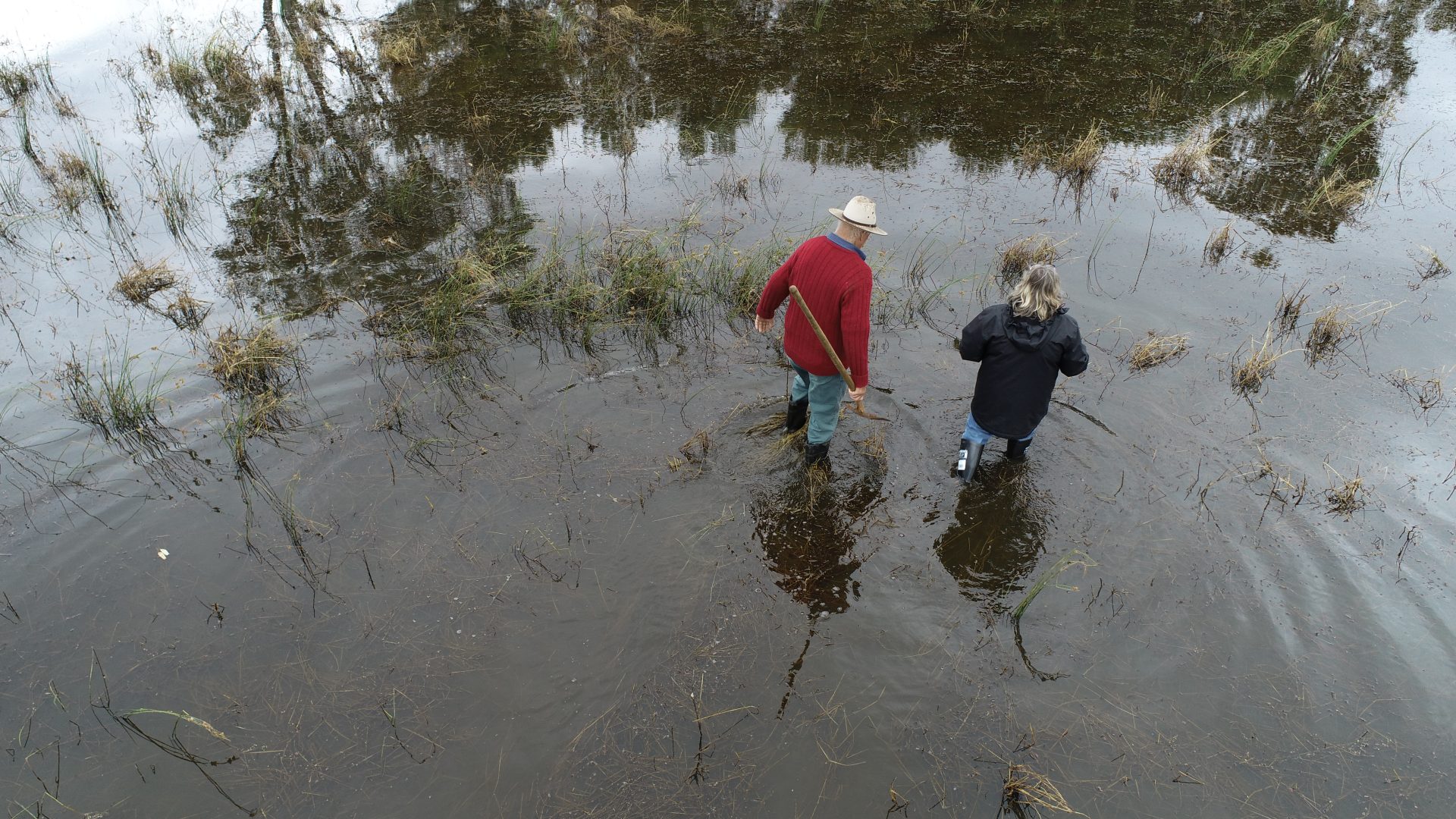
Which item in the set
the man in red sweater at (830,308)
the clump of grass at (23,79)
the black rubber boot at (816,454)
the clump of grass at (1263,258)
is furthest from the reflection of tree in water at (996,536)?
the clump of grass at (23,79)

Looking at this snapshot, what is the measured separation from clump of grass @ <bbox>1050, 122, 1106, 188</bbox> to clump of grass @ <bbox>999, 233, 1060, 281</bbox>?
1.79 meters

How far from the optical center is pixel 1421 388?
217 inches

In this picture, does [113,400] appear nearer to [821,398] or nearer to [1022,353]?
[821,398]

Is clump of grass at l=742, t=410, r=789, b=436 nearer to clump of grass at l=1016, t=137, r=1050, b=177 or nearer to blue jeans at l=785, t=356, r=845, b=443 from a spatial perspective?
blue jeans at l=785, t=356, r=845, b=443

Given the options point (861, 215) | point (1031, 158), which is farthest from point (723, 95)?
point (861, 215)

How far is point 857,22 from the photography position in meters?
12.6

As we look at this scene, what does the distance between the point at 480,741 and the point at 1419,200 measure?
9922 millimetres

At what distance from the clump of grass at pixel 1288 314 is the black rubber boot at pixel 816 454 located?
159 inches

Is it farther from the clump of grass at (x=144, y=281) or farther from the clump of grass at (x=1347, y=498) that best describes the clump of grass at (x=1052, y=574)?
the clump of grass at (x=144, y=281)

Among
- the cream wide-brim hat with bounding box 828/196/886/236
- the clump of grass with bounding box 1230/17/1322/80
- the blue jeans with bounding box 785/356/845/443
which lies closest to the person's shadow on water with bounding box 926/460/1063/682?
the blue jeans with bounding box 785/356/845/443

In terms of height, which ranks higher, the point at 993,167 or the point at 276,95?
the point at 276,95

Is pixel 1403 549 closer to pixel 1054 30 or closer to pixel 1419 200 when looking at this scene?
pixel 1419 200

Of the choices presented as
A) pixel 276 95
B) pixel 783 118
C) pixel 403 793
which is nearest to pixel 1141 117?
pixel 783 118

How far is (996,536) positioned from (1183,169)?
588 cm
